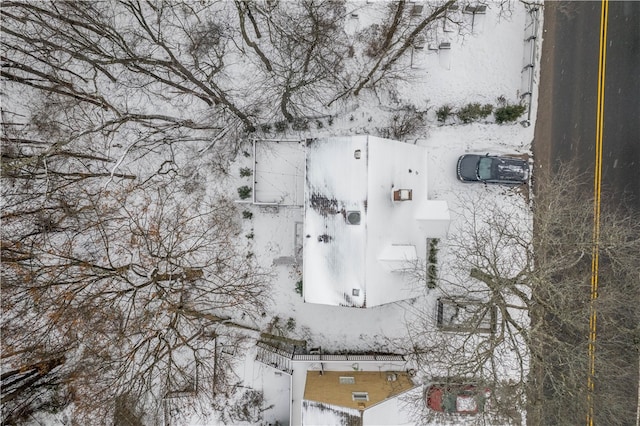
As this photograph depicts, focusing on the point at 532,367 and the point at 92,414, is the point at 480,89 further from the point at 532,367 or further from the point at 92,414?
the point at 92,414

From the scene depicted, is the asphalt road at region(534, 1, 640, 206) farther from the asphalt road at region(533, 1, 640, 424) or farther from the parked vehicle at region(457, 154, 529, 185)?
the parked vehicle at region(457, 154, 529, 185)

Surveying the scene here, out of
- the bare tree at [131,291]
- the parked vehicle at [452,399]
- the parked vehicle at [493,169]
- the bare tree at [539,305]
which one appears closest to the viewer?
the bare tree at [539,305]

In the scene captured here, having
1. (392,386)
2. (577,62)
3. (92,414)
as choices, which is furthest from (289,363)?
(577,62)

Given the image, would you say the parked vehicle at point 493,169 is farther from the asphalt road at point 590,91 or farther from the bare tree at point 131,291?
the bare tree at point 131,291

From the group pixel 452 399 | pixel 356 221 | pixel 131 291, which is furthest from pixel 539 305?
pixel 131 291

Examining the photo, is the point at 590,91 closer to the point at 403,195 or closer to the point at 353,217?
the point at 403,195

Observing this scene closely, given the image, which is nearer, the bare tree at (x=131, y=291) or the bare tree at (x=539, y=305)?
the bare tree at (x=539, y=305)

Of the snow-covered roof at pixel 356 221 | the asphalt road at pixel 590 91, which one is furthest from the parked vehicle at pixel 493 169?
the snow-covered roof at pixel 356 221
